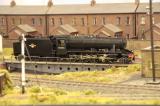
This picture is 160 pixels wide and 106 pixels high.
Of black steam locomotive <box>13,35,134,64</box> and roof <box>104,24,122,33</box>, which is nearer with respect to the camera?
black steam locomotive <box>13,35,134,64</box>

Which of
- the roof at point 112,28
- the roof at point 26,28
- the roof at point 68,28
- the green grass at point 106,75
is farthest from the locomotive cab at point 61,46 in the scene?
the roof at point 26,28

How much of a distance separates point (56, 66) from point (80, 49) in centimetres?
318

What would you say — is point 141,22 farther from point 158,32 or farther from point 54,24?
point 54,24

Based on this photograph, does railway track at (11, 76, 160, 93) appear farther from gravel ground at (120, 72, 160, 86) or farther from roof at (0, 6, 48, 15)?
roof at (0, 6, 48, 15)

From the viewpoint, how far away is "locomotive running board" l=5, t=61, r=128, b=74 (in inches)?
1741

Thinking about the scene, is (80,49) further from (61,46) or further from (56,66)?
(56,66)

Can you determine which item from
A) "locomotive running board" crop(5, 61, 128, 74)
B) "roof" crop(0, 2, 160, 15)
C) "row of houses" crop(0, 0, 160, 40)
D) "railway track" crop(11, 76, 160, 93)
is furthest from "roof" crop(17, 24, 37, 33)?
"railway track" crop(11, 76, 160, 93)

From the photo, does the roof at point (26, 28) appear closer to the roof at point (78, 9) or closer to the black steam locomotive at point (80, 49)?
the roof at point (78, 9)

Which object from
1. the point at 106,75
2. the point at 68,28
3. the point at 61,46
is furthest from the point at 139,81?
the point at 68,28

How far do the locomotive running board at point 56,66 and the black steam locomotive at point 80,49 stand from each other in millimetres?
963

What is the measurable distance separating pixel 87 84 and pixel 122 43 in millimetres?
15361

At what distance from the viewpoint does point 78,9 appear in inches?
2844

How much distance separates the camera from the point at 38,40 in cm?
4878

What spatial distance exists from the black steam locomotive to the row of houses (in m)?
18.0
